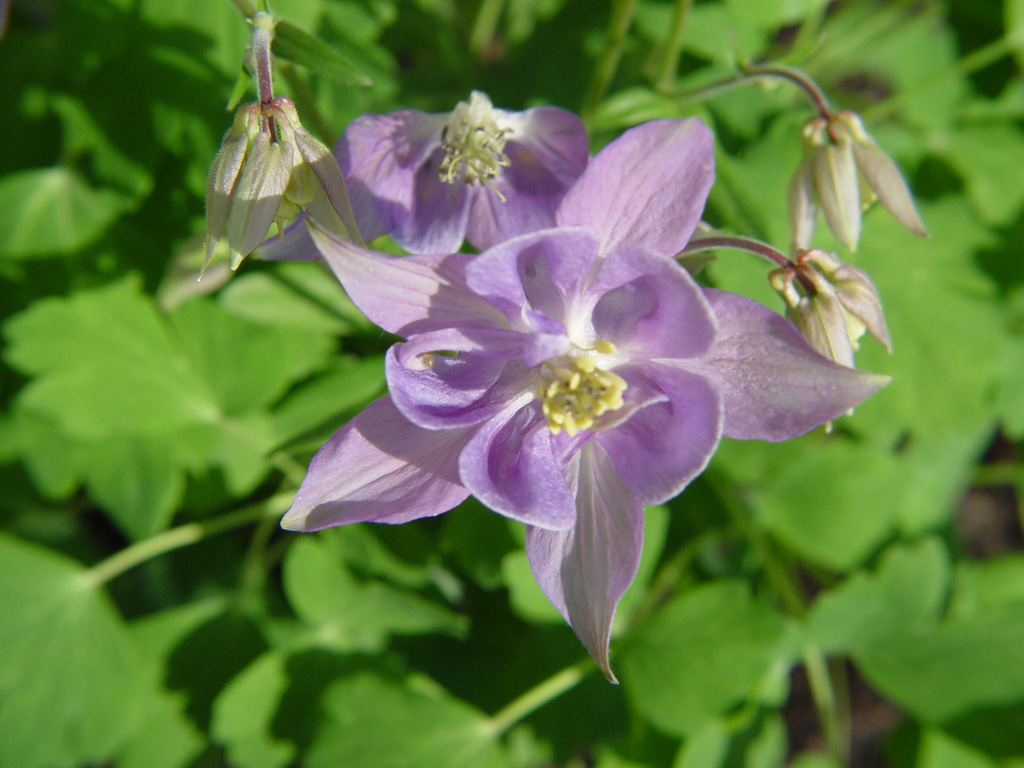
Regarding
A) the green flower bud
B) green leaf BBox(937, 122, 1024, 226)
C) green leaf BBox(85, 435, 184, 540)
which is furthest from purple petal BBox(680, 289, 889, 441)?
green leaf BBox(937, 122, 1024, 226)

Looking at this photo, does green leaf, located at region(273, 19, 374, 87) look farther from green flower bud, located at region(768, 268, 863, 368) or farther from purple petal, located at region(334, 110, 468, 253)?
green flower bud, located at region(768, 268, 863, 368)

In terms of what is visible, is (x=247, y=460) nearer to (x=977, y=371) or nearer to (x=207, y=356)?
(x=207, y=356)

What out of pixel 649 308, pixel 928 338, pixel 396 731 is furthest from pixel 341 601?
pixel 928 338

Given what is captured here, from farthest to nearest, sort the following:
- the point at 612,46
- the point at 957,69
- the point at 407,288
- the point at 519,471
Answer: the point at 957,69, the point at 612,46, the point at 519,471, the point at 407,288

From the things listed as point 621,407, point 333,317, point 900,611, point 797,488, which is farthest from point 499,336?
point 900,611

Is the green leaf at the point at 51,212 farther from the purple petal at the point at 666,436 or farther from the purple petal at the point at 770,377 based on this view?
the purple petal at the point at 770,377

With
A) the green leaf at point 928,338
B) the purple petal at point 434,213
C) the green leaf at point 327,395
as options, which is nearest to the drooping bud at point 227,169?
the purple petal at point 434,213

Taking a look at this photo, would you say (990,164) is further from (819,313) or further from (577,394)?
(577,394)
